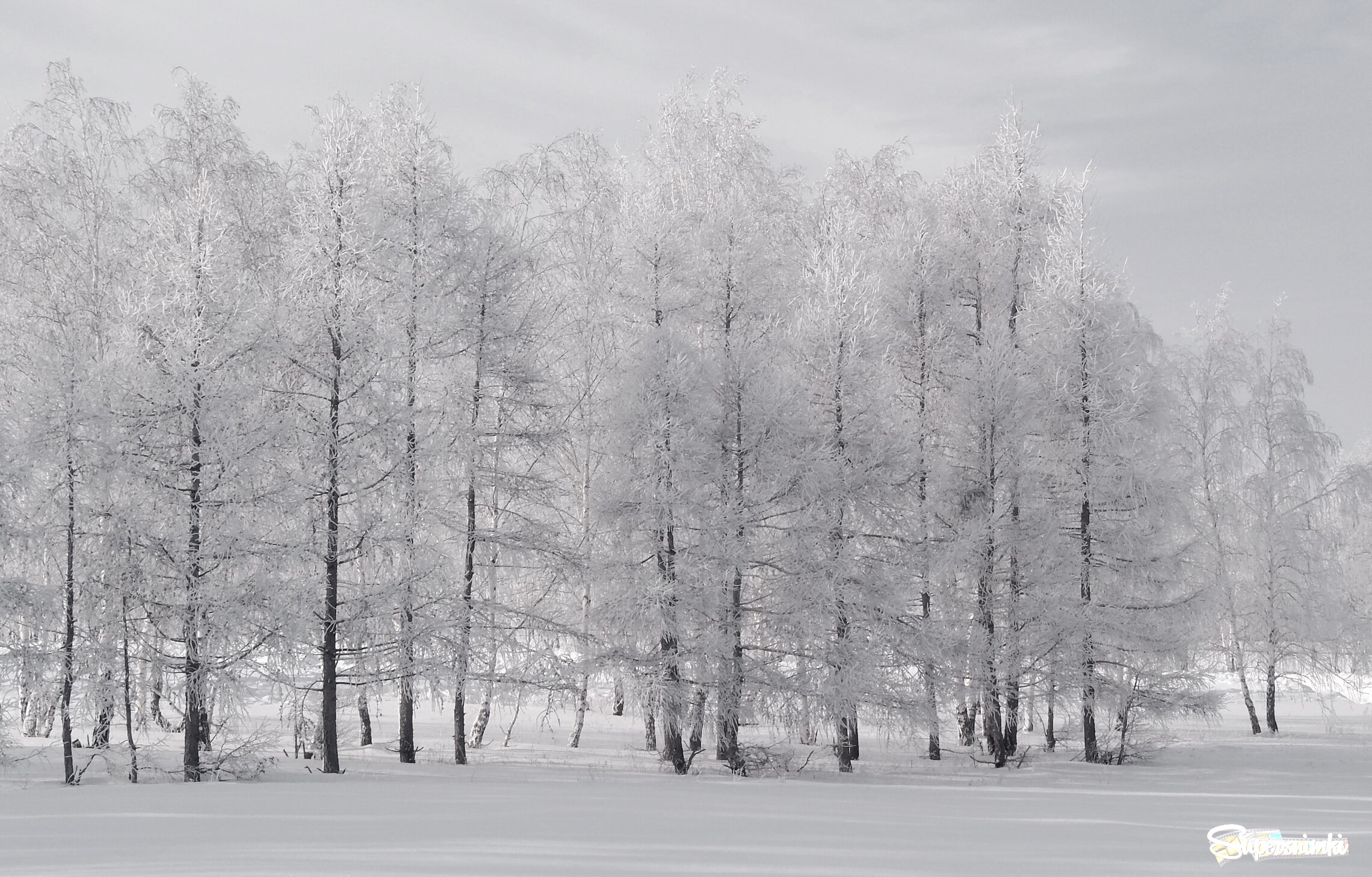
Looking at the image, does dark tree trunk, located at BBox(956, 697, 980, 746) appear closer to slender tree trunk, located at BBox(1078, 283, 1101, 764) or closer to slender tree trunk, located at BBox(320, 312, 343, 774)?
slender tree trunk, located at BBox(1078, 283, 1101, 764)

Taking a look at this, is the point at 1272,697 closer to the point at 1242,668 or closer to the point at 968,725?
the point at 1242,668

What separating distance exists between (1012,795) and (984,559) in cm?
594

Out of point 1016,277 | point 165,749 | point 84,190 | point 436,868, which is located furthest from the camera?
point 1016,277

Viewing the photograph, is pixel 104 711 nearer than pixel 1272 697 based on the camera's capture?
Yes

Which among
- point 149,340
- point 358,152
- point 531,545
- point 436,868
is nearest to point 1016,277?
point 531,545

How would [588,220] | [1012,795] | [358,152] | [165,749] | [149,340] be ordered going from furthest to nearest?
[588,220]
[165,749]
[358,152]
[149,340]
[1012,795]

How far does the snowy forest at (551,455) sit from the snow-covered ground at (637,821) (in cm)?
169

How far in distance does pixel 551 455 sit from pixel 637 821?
1042 centimetres

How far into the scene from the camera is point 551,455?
61.9ft

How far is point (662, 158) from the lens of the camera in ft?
78.5

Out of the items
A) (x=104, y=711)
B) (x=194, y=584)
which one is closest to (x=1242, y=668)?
(x=194, y=584)

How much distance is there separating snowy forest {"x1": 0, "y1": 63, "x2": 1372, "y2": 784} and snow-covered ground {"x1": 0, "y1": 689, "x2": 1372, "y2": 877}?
66.4 inches

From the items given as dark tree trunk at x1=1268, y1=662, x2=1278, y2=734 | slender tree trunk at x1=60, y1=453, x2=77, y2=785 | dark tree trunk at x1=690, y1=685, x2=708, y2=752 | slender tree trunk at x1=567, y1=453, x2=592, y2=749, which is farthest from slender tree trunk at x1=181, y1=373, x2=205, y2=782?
dark tree trunk at x1=1268, y1=662, x2=1278, y2=734

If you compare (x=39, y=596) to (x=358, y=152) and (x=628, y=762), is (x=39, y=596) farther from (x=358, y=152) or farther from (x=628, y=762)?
(x=628, y=762)
